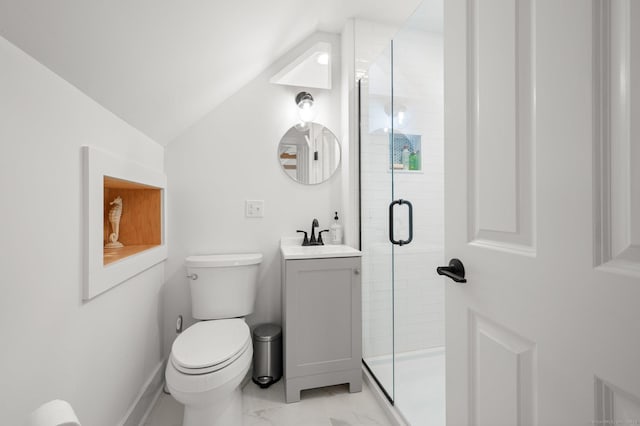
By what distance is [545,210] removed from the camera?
557mm

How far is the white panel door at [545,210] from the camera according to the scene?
1.43 ft

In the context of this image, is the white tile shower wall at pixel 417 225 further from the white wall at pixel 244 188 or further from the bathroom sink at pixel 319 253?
the white wall at pixel 244 188

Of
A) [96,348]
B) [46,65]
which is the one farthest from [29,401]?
[46,65]

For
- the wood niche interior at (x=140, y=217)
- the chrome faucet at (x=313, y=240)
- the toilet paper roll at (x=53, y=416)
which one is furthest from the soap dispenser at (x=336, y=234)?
the toilet paper roll at (x=53, y=416)

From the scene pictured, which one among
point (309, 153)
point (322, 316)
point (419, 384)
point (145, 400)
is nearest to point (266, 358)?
point (322, 316)

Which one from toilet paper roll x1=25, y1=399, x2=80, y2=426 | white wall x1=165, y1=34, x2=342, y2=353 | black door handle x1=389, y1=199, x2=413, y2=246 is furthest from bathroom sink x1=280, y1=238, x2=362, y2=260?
toilet paper roll x1=25, y1=399, x2=80, y2=426

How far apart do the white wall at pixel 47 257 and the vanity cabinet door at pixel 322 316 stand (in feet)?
2.66

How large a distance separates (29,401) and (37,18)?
947 mm

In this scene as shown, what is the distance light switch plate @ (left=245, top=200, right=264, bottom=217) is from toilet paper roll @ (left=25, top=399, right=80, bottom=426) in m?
1.59

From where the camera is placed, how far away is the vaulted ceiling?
0.71m

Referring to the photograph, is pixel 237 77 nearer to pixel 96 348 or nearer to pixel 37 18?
pixel 37 18

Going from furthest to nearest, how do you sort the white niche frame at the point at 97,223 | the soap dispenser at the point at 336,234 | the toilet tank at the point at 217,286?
1. the soap dispenser at the point at 336,234
2. the toilet tank at the point at 217,286
3. the white niche frame at the point at 97,223

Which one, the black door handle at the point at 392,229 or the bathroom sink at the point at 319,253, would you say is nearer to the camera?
the black door handle at the point at 392,229

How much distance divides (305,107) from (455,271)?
1644mm
